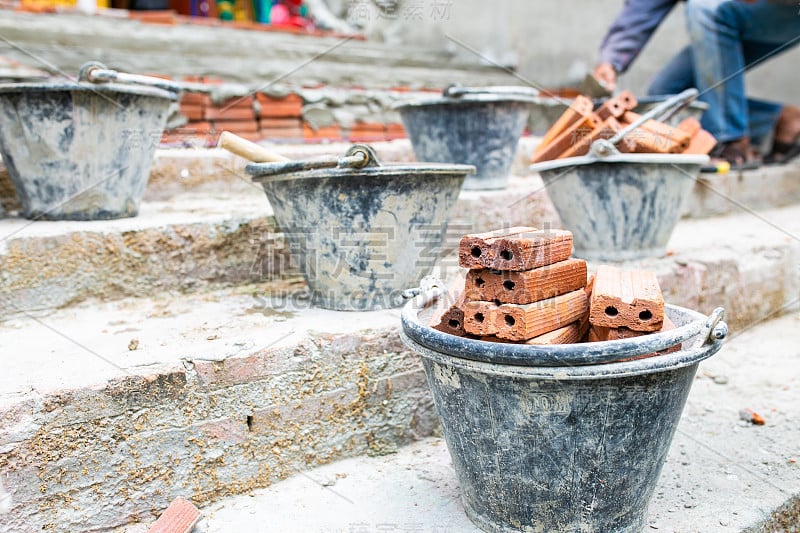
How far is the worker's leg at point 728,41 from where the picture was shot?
14.3 ft

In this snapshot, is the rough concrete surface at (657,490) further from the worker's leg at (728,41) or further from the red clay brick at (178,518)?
the worker's leg at (728,41)

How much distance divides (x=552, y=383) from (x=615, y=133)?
1784mm

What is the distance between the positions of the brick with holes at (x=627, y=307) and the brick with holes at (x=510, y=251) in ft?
0.52

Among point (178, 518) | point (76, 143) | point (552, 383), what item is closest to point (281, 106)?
point (76, 143)

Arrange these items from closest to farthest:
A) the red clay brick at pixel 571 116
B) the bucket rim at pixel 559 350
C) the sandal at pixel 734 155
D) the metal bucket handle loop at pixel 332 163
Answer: the bucket rim at pixel 559 350 → the metal bucket handle loop at pixel 332 163 → the red clay brick at pixel 571 116 → the sandal at pixel 734 155

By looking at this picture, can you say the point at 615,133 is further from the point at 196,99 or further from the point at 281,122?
the point at 196,99

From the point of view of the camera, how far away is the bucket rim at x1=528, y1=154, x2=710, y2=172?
287 centimetres

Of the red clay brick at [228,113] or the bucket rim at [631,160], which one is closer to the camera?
the bucket rim at [631,160]

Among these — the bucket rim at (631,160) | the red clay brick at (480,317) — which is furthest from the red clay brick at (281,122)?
the red clay brick at (480,317)

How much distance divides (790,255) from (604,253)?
135 cm

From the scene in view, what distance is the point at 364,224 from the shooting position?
234 centimetres

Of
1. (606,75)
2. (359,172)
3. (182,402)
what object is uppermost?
(606,75)

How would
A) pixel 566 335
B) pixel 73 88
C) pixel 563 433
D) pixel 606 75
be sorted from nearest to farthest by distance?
pixel 563 433, pixel 566 335, pixel 73 88, pixel 606 75

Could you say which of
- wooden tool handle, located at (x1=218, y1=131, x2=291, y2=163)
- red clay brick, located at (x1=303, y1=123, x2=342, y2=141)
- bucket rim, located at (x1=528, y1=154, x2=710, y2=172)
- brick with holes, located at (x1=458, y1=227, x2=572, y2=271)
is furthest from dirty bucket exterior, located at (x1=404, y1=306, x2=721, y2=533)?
red clay brick, located at (x1=303, y1=123, x2=342, y2=141)
